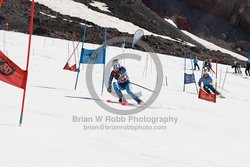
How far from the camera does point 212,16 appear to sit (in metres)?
72.1

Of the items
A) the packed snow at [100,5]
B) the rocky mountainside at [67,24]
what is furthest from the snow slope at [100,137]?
the packed snow at [100,5]

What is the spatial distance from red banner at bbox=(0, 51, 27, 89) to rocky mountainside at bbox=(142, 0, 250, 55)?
6456cm

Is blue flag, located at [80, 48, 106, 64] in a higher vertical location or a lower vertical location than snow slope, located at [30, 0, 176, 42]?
lower

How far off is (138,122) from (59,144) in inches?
117

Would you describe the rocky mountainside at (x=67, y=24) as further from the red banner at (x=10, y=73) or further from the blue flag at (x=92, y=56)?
the red banner at (x=10, y=73)

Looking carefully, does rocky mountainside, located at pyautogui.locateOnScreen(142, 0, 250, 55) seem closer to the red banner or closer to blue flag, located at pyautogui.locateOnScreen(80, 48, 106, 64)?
blue flag, located at pyautogui.locateOnScreen(80, 48, 106, 64)

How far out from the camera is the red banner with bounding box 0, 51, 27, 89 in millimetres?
5152

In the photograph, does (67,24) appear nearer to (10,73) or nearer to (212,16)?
(10,73)

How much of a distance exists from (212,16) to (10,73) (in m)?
71.0

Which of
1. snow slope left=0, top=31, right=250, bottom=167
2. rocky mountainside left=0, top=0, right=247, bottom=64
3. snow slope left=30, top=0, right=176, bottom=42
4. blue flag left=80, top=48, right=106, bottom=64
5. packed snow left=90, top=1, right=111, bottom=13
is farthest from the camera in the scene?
packed snow left=90, top=1, right=111, bottom=13

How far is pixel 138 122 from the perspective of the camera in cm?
774

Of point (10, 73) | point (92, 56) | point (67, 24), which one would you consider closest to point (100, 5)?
point (67, 24)

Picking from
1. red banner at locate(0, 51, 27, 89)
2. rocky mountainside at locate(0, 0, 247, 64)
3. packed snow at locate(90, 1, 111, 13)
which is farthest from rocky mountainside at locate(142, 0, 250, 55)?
red banner at locate(0, 51, 27, 89)

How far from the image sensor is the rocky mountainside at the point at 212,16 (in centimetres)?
6894
